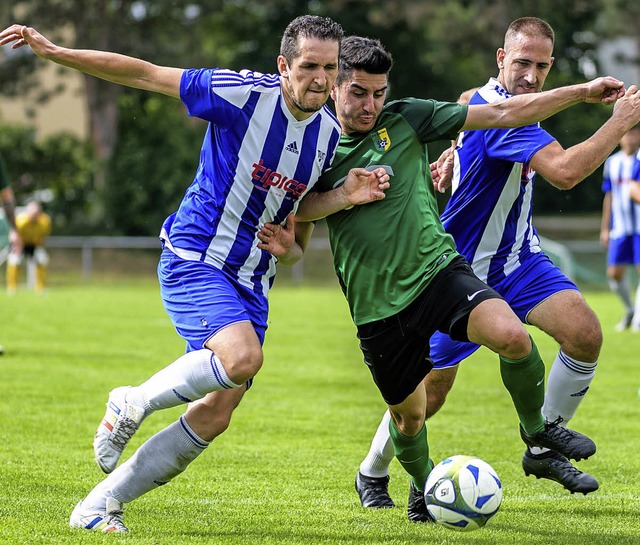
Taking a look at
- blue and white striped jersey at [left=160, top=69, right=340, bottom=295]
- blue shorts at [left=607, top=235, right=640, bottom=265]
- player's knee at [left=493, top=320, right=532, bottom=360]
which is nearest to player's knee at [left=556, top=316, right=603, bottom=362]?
player's knee at [left=493, top=320, right=532, bottom=360]

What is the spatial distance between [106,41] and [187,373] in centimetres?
3292

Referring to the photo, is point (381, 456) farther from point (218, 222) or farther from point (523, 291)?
point (218, 222)

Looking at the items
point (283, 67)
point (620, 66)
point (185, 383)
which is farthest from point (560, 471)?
point (620, 66)

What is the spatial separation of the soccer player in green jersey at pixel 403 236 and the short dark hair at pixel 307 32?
21 centimetres

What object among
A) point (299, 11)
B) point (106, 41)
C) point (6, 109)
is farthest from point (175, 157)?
point (6, 109)

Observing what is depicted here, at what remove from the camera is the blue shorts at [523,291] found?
5375 millimetres

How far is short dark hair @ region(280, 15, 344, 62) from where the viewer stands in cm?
465

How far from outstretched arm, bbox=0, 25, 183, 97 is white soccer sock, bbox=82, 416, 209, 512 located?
148 centimetres

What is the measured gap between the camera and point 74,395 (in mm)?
9031

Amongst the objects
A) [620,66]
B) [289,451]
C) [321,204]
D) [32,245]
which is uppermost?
[620,66]

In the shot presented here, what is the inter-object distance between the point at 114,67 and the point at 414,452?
7.43ft

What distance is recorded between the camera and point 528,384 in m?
4.96

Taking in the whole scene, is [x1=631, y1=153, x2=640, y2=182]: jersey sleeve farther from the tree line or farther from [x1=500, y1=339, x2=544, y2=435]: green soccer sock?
the tree line

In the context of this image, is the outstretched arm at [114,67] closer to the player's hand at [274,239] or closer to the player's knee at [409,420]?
the player's hand at [274,239]
